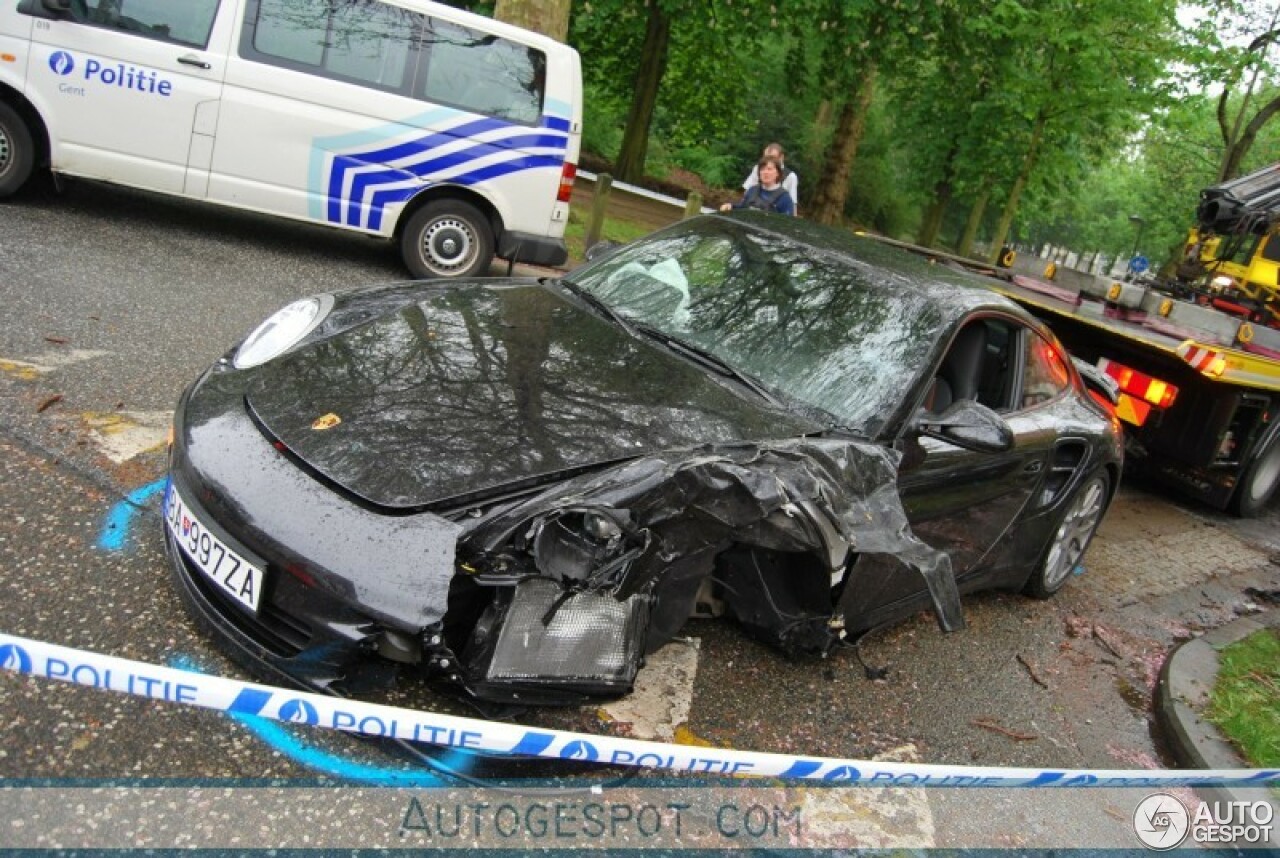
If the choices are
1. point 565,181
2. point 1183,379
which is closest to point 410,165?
point 565,181

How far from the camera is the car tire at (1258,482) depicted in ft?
23.2

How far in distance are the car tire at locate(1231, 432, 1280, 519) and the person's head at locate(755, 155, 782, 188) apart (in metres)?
4.15

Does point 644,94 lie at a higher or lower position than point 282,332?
higher

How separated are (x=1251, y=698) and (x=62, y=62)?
7.95 meters

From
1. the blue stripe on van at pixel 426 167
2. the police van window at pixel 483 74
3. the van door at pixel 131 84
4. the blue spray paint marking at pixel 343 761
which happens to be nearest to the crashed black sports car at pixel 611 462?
the blue spray paint marking at pixel 343 761

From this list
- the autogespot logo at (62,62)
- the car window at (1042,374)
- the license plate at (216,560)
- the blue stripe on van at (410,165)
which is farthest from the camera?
the blue stripe on van at (410,165)

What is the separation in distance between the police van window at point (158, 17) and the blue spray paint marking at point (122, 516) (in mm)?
4551

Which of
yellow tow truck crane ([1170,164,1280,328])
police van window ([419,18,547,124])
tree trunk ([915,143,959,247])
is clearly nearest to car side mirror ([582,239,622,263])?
police van window ([419,18,547,124])

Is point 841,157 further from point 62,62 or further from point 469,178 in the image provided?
point 62,62

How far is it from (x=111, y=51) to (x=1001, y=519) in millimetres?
6506

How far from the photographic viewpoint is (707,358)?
3539 mm

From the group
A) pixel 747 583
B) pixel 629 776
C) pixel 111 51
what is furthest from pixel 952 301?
pixel 111 51

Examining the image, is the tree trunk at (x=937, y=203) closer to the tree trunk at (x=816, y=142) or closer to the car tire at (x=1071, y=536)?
the tree trunk at (x=816, y=142)

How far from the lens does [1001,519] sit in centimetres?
404
